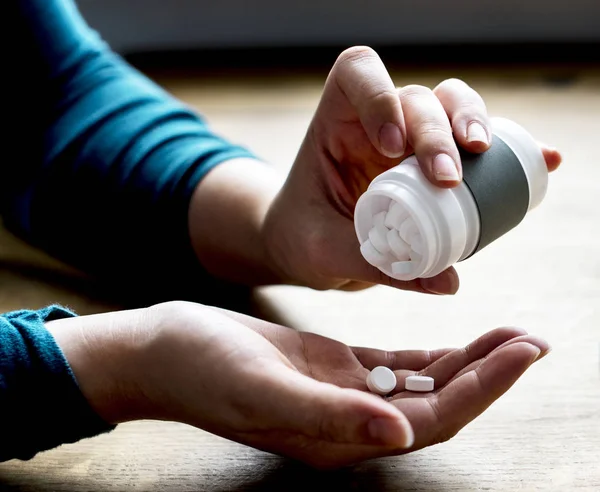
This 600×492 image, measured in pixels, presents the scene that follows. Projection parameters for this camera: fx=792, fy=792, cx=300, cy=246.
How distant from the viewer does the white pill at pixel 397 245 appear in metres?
0.56

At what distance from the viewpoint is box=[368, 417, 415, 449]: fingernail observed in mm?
468

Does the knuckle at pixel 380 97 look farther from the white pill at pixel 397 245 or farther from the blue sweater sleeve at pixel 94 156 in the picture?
the blue sweater sleeve at pixel 94 156

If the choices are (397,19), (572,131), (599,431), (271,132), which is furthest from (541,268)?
(397,19)

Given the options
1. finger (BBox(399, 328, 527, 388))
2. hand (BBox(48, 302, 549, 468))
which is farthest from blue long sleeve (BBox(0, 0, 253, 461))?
finger (BBox(399, 328, 527, 388))

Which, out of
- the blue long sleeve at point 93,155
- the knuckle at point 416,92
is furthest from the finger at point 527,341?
the blue long sleeve at point 93,155

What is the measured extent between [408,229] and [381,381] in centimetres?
12

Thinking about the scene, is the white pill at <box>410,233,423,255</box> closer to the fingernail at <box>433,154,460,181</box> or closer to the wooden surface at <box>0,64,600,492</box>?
the fingernail at <box>433,154,460,181</box>

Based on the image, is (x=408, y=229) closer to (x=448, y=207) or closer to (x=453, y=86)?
(x=448, y=207)

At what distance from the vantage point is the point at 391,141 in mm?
610

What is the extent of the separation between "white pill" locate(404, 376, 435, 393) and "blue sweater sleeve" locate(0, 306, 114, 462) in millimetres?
238

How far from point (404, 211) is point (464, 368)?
0.42 feet

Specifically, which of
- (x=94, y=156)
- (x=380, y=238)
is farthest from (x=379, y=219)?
(x=94, y=156)

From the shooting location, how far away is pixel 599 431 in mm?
655

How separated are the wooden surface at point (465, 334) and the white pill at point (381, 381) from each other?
66mm
